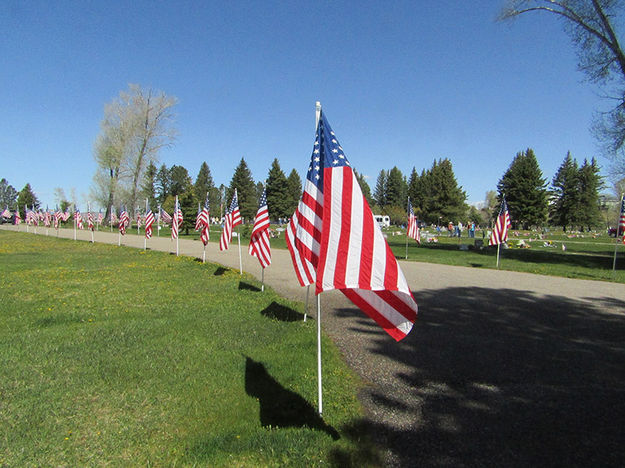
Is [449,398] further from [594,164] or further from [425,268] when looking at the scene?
[594,164]

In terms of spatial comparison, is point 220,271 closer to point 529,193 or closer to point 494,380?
point 494,380

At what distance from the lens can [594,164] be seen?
218 ft

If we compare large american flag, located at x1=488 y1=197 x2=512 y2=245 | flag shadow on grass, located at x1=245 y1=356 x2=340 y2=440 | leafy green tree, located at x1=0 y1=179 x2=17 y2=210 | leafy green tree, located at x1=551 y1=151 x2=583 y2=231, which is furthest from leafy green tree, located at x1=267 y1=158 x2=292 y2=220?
leafy green tree, located at x1=0 y1=179 x2=17 y2=210

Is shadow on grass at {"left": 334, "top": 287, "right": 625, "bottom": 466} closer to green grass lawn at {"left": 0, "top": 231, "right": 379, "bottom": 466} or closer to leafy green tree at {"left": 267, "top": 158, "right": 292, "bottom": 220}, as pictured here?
green grass lawn at {"left": 0, "top": 231, "right": 379, "bottom": 466}

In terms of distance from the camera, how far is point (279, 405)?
13.2 ft

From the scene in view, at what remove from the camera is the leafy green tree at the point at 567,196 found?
64.8 metres

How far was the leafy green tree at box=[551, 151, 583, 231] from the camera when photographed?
6475cm

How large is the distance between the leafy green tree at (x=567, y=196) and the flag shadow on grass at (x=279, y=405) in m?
75.0

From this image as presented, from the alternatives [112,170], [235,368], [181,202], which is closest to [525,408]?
[235,368]

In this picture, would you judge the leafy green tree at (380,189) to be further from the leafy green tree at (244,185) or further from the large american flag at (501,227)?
the large american flag at (501,227)

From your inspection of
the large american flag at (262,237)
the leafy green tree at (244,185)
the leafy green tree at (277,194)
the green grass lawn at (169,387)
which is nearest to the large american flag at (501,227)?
the large american flag at (262,237)

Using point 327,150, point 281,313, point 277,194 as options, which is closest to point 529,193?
point 277,194

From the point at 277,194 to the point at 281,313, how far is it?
67834mm

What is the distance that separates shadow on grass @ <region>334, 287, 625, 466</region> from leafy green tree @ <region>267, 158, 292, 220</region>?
220 ft
